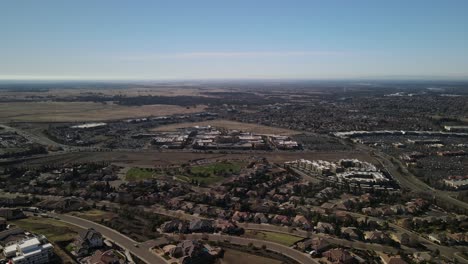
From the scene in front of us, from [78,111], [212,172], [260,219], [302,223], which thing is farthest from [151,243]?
[78,111]

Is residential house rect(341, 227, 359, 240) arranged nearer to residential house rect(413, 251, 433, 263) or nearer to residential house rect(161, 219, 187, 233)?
residential house rect(413, 251, 433, 263)

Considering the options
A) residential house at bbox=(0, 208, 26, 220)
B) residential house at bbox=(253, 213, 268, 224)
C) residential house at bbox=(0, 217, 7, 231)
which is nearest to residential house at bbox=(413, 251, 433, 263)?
residential house at bbox=(253, 213, 268, 224)

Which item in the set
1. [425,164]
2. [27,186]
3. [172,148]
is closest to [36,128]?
[172,148]

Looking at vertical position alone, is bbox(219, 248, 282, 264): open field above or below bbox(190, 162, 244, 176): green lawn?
above

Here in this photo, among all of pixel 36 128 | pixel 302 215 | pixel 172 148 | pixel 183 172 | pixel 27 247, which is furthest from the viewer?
pixel 36 128

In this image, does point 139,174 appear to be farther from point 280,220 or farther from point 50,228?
point 280,220

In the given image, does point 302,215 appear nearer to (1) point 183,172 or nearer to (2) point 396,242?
(2) point 396,242

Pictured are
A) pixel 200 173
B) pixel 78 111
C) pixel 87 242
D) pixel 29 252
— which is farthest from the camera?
pixel 78 111
